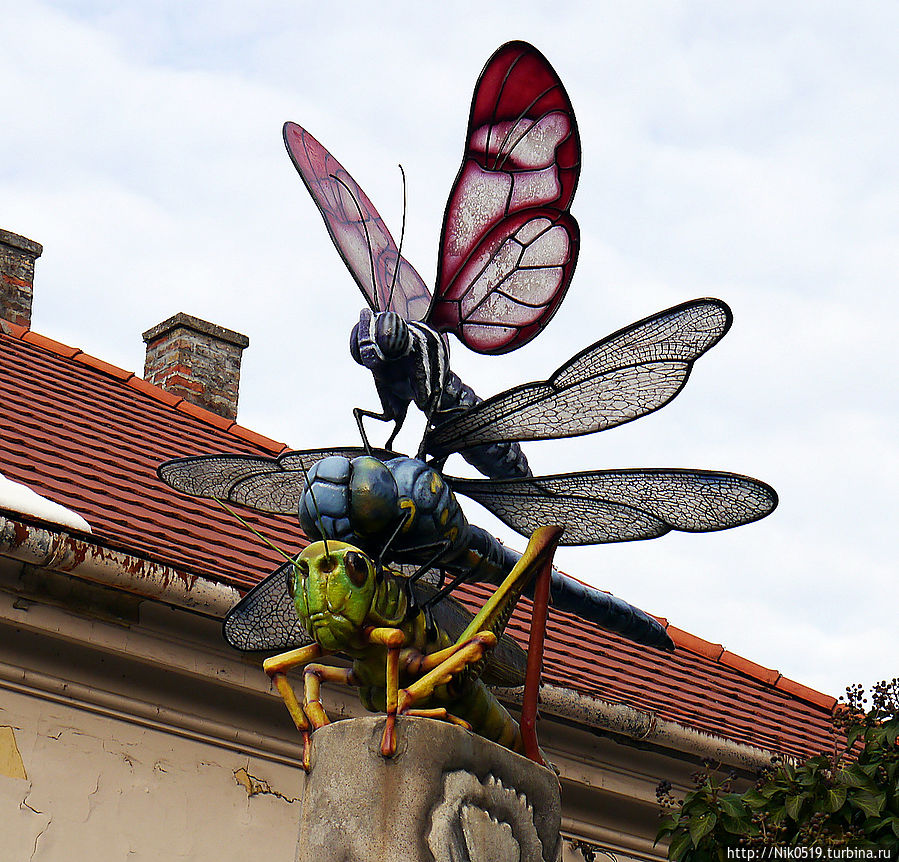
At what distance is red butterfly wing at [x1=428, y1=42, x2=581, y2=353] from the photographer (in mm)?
4184

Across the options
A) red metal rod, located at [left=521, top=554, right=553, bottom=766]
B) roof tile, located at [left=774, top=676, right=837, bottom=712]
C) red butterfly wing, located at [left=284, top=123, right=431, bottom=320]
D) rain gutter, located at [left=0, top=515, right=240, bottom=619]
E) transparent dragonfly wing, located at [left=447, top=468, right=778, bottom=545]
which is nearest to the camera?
red metal rod, located at [left=521, top=554, right=553, bottom=766]

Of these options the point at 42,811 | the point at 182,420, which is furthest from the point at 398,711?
the point at 182,420

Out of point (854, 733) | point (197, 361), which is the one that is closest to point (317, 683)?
point (854, 733)

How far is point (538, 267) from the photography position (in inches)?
166

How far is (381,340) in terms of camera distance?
387 centimetres

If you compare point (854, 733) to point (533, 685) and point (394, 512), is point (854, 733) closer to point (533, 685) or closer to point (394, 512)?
point (533, 685)

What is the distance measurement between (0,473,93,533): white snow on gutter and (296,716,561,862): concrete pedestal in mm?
2097

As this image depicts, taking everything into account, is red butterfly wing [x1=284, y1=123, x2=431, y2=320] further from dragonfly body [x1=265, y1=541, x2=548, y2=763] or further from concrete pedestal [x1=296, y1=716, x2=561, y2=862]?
concrete pedestal [x1=296, y1=716, x2=561, y2=862]

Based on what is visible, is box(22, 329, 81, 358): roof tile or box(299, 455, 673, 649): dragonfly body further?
box(22, 329, 81, 358): roof tile

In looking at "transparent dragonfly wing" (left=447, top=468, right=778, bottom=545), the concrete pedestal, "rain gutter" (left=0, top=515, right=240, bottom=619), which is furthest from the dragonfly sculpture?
"rain gutter" (left=0, top=515, right=240, bottom=619)

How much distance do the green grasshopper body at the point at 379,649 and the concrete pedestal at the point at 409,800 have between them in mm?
78

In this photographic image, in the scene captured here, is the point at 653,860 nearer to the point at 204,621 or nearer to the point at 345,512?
the point at 204,621

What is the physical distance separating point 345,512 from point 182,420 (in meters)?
5.17

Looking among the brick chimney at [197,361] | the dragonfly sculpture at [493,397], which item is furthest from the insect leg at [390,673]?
the brick chimney at [197,361]
